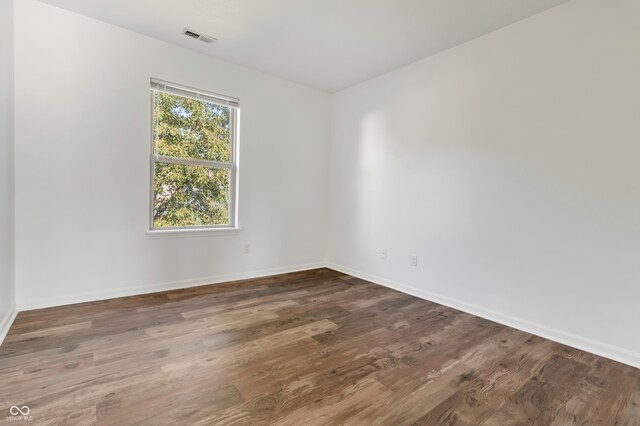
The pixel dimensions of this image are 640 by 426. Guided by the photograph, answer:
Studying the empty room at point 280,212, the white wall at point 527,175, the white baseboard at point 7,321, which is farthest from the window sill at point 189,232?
the white wall at point 527,175

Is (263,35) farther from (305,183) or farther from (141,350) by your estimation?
(141,350)

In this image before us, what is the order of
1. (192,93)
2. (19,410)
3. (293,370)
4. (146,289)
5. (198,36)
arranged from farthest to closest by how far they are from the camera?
(192,93), (146,289), (198,36), (293,370), (19,410)

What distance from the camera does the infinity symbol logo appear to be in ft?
4.87

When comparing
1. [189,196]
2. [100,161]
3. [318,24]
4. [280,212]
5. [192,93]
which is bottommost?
[280,212]

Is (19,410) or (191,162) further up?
(191,162)

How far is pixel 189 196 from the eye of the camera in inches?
140

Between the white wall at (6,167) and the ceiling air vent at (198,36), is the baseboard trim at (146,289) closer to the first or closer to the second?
the white wall at (6,167)

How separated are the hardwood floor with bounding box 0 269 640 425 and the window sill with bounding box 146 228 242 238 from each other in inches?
29.1

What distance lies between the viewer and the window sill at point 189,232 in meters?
3.31

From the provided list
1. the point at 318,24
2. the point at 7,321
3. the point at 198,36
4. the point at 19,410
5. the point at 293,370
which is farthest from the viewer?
the point at 198,36

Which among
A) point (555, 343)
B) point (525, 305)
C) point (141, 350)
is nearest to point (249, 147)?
point (141, 350)

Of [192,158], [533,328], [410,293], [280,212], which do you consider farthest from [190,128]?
[533,328]

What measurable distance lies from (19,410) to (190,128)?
2.78m

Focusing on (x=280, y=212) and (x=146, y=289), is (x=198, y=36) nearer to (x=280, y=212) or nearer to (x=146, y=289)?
(x=280, y=212)
